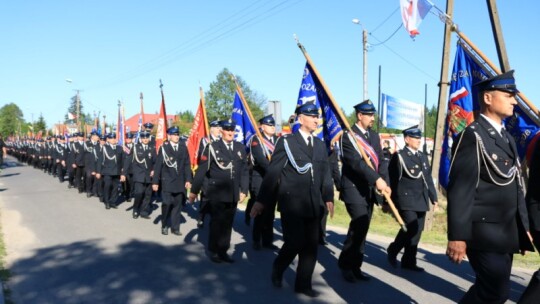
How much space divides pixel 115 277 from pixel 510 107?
4682mm

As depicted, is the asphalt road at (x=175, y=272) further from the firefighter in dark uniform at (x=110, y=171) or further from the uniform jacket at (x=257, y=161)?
the firefighter in dark uniform at (x=110, y=171)

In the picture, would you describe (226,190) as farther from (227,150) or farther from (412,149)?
(412,149)

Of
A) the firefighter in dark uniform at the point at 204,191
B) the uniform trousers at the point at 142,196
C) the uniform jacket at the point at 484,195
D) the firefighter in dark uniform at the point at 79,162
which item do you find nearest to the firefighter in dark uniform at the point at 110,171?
the uniform trousers at the point at 142,196

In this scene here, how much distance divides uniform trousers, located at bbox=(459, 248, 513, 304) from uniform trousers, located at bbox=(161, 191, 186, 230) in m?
6.41

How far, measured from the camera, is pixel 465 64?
635 cm

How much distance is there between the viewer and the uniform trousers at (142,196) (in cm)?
1093

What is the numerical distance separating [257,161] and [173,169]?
190 cm

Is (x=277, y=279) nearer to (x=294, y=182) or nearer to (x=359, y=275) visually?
(x=359, y=275)

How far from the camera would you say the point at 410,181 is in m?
6.46

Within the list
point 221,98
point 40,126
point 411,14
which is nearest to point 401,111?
point 411,14

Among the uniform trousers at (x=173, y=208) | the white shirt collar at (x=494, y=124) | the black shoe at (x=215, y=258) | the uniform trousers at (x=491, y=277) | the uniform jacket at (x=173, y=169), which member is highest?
the white shirt collar at (x=494, y=124)

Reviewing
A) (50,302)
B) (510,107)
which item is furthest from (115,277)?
(510,107)

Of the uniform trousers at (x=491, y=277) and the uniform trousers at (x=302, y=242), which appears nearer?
the uniform trousers at (x=491, y=277)

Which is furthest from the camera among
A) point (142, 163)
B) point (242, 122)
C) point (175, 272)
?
point (142, 163)
